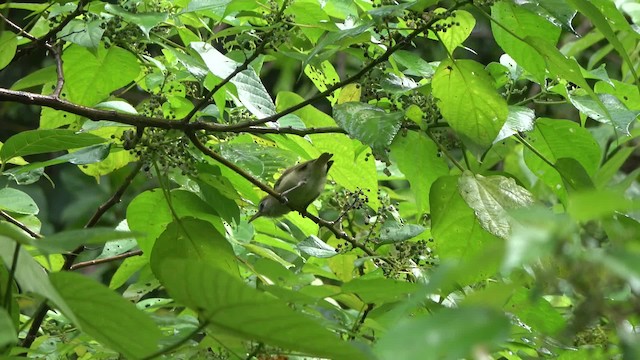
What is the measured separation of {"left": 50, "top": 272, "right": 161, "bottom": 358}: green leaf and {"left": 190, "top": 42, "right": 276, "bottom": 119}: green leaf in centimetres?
53

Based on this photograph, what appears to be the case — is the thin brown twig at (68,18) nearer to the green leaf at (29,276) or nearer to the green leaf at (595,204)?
the green leaf at (29,276)

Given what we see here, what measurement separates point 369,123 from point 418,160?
15cm

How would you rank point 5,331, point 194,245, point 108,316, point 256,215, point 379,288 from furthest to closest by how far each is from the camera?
1. point 256,215
2. point 194,245
3. point 379,288
4. point 108,316
5. point 5,331

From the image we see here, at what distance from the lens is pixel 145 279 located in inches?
68.3

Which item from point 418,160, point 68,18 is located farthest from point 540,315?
point 68,18

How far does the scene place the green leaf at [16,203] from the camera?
1.62 meters

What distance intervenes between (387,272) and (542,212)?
0.89 meters

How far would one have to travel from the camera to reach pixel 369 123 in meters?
1.34

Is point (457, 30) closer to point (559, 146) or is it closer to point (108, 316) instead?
point (559, 146)

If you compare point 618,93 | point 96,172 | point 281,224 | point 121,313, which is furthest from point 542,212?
point 281,224

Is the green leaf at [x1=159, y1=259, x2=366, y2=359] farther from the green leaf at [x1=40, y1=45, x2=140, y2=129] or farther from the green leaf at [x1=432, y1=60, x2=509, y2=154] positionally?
the green leaf at [x1=40, y1=45, x2=140, y2=129]

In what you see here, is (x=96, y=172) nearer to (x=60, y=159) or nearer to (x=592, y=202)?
(x=60, y=159)

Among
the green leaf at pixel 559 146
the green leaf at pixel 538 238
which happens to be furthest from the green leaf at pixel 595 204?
the green leaf at pixel 559 146

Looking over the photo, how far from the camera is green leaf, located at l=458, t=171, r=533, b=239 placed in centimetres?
127
